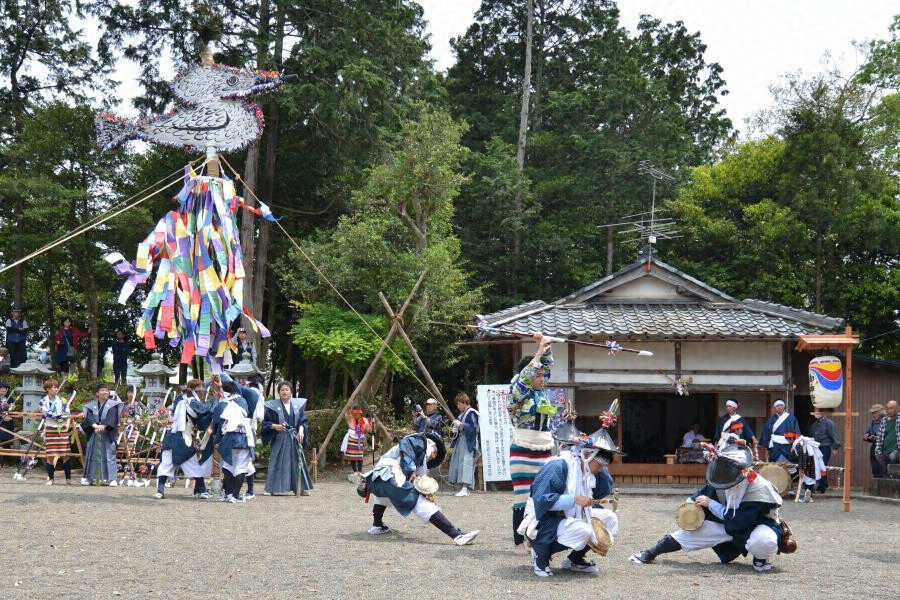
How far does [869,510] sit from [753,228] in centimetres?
1257

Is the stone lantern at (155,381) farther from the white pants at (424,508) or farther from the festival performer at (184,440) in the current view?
the white pants at (424,508)

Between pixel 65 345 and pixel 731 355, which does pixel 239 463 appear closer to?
pixel 731 355

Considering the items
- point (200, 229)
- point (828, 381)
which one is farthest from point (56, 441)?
point (828, 381)

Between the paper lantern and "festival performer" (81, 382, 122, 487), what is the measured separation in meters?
10.3

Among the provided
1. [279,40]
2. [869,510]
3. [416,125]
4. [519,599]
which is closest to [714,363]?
[869,510]

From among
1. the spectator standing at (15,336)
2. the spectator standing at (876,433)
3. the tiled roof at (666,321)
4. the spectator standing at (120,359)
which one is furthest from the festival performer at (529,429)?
the spectator standing at (15,336)

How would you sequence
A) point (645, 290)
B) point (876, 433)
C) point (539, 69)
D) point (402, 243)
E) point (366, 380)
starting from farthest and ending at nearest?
1. point (539, 69)
2. point (402, 243)
3. point (645, 290)
4. point (366, 380)
5. point (876, 433)

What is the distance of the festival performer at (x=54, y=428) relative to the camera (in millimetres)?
13789

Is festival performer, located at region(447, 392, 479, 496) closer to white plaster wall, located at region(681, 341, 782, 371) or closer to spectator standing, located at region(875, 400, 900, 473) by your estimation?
white plaster wall, located at region(681, 341, 782, 371)

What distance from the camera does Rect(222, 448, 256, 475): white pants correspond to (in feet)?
38.0

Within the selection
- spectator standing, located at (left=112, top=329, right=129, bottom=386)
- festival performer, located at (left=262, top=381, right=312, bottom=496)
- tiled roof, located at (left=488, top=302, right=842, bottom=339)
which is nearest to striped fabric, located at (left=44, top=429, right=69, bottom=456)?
festival performer, located at (left=262, top=381, right=312, bottom=496)

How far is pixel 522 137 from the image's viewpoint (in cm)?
2738

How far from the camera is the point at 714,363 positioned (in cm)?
1556

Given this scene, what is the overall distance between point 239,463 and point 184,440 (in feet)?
2.93
